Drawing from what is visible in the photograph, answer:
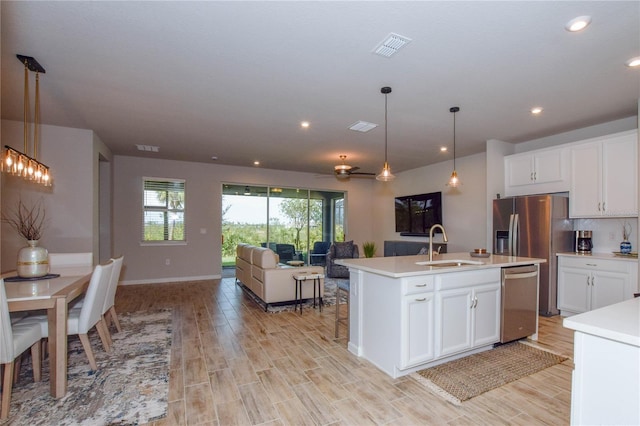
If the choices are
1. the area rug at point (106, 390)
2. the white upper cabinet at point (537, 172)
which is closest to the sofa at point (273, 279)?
the area rug at point (106, 390)

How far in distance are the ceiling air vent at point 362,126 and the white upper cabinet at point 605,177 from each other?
2902mm

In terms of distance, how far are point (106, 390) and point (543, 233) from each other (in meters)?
5.44

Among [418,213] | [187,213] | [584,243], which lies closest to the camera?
[584,243]

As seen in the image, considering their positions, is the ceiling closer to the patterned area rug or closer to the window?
the window

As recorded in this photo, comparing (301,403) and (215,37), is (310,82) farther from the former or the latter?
(301,403)

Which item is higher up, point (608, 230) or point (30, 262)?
point (608, 230)

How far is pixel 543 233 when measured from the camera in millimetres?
4387

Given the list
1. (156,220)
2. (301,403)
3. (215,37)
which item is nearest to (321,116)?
(215,37)

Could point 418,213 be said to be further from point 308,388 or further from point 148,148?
point 148,148

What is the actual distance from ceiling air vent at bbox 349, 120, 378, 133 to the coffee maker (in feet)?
11.5

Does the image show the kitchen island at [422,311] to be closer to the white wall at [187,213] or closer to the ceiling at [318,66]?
the ceiling at [318,66]

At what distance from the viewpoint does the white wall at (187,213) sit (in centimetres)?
664

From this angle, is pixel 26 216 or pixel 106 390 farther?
pixel 26 216

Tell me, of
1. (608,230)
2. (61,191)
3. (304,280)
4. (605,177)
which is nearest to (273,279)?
(304,280)
